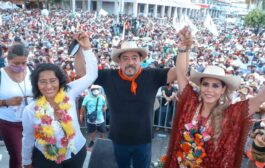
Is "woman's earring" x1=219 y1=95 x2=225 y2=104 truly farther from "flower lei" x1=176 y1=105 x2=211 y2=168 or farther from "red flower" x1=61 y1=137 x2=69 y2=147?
"red flower" x1=61 y1=137 x2=69 y2=147

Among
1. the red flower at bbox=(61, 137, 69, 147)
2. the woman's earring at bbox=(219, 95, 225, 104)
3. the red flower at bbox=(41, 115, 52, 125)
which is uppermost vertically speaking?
the woman's earring at bbox=(219, 95, 225, 104)

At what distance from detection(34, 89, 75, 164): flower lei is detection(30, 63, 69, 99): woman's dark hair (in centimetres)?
5

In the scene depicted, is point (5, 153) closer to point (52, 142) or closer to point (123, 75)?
point (52, 142)

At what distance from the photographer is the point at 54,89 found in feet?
7.24

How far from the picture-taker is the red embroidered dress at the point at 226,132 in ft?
6.84

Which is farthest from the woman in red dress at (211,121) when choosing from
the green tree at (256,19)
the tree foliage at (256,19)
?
the tree foliage at (256,19)

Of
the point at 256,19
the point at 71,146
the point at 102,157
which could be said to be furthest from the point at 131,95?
the point at 256,19

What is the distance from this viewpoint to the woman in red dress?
2088 mm

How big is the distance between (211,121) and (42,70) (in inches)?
52.2

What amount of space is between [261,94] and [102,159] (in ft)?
5.88

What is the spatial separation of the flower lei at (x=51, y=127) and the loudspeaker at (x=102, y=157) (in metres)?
0.85

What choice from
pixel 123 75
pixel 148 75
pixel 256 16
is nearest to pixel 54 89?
pixel 123 75

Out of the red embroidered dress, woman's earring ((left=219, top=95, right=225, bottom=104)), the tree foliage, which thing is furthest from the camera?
the tree foliage

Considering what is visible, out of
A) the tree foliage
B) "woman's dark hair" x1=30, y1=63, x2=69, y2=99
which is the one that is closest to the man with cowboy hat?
"woman's dark hair" x1=30, y1=63, x2=69, y2=99
